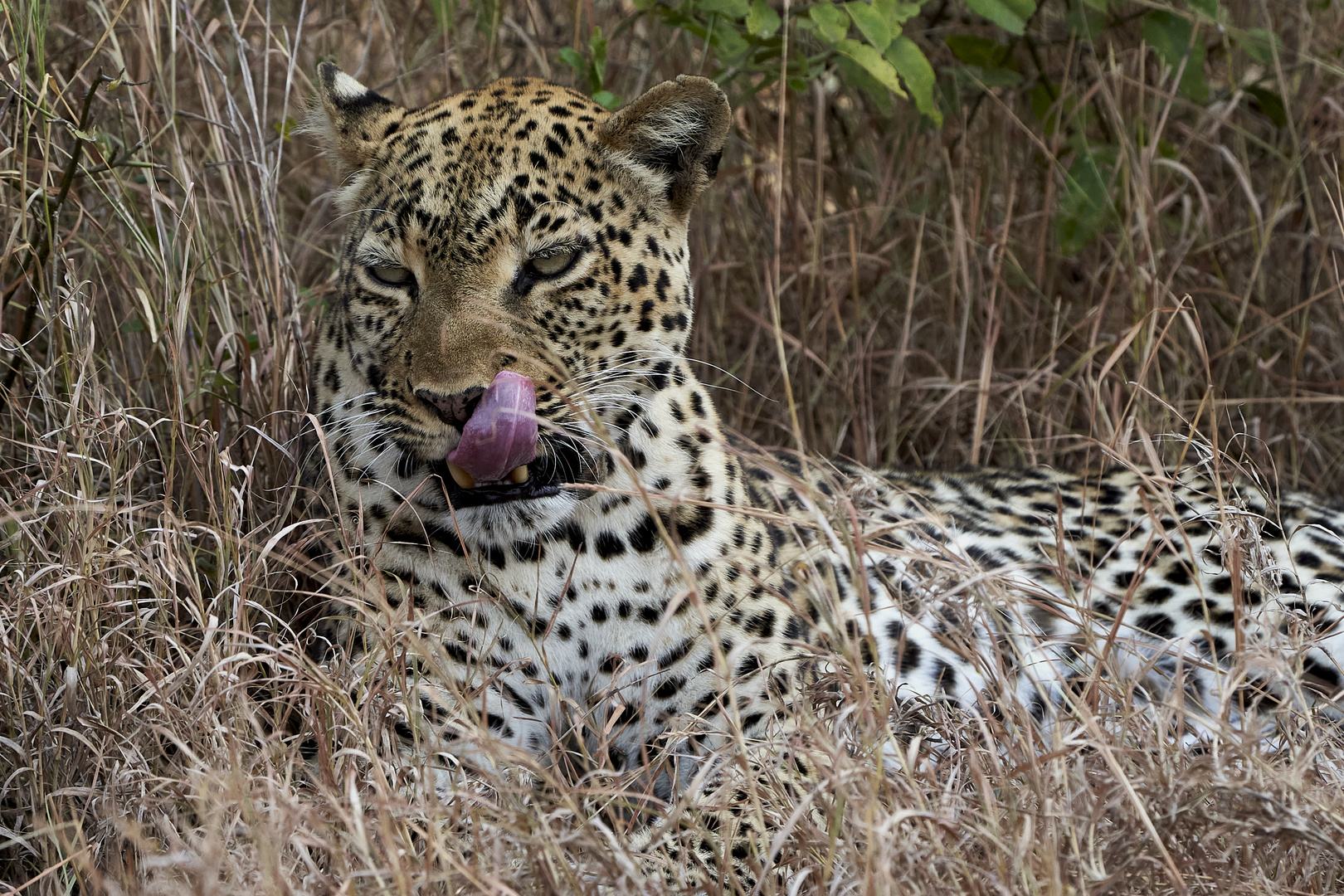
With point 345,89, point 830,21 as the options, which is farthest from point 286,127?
point 830,21

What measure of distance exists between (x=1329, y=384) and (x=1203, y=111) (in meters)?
1.24

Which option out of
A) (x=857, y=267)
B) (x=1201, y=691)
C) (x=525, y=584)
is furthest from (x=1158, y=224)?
(x=525, y=584)

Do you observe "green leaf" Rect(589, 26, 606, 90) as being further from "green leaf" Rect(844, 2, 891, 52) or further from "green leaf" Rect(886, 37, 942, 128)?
"green leaf" Rect(886, 37, 942, 128)

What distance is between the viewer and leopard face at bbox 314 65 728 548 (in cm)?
324

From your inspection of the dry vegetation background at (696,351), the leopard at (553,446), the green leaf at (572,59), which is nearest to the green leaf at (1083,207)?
the dry vegetation background at (696,351)

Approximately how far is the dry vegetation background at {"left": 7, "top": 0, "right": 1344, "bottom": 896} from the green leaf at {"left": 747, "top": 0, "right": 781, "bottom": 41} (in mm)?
Answer: 574

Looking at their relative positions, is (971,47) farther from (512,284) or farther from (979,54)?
(512,284)

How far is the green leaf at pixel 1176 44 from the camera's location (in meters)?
5.02

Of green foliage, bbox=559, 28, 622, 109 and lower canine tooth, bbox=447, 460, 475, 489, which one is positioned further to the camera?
green foliage, bbox=559, 28, 622, 109

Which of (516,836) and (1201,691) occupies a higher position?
(516,836)

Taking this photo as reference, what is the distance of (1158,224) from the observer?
528cm

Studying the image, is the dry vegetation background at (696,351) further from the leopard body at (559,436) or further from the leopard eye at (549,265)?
the leopard eye at (549,265)

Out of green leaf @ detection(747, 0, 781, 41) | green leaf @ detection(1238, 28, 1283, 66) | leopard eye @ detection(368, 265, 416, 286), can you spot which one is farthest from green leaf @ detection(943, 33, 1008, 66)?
leopard eye @ detection(368, 265, 416, 286)

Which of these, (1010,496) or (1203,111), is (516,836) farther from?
(1203,111)
